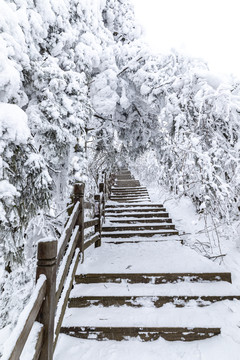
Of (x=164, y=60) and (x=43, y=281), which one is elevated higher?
(x=164, y=60)

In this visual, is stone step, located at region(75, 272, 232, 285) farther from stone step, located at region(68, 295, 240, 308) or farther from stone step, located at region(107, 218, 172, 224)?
stone step, located at region(107, 218, 172, 224)

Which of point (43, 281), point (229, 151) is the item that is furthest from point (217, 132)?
point (43, 281)

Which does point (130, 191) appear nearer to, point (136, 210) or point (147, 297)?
point (136, 210)

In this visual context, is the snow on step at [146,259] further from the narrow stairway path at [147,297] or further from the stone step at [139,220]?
the stone step at [139,220]

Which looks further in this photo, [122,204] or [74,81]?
[122,204]

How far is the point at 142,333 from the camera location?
3.23m

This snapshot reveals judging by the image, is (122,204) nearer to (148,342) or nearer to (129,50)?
(129,50)

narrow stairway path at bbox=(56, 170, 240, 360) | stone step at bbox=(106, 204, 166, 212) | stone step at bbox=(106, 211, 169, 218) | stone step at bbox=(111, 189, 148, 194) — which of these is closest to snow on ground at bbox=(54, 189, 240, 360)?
narrow stairway path at bbox=(56, 170, 240, 360)

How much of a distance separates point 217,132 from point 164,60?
3.95m

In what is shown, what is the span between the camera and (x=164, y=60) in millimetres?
7562

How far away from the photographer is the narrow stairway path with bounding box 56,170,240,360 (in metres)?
3.24

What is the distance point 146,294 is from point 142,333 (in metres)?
0.71

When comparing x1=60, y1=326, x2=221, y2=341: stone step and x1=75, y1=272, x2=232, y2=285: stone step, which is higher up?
x1=75, y1=272, x2=232, y2=285: stone step

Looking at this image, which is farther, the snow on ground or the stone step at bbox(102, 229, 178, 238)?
the stone step at bbox(102, 229, 178, 238)
